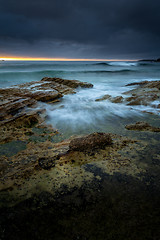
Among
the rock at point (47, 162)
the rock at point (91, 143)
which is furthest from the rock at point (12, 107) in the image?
the rock at point (91, 143)

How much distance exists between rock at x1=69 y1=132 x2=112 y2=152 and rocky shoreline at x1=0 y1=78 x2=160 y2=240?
0.07 feet

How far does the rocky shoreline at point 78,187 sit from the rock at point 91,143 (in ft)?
0.07

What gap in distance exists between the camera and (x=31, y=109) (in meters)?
5.89

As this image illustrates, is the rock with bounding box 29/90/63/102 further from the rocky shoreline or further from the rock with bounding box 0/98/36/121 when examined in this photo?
the rocky shoreline

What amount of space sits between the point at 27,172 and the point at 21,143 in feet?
4.08

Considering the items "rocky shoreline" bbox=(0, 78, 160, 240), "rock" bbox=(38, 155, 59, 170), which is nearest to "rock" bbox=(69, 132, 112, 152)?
"rocky shoreline" bbox=(0, 78, 160, 240)

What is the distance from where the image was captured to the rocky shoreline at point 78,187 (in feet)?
5.55

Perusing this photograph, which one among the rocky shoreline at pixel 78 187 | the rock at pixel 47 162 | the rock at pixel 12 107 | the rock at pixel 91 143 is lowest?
the rocky shoreline at pixel 78 187

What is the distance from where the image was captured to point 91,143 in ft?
10.4

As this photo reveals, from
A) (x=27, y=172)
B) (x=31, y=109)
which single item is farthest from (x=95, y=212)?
(x=31, y=109)

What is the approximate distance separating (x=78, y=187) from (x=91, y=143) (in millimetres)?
1136

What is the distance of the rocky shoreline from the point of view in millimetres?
1692

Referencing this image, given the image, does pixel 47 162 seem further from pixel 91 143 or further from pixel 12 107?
pixel 12 107

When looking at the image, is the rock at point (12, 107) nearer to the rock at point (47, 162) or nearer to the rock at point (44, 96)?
the rock at point (44, 96)
